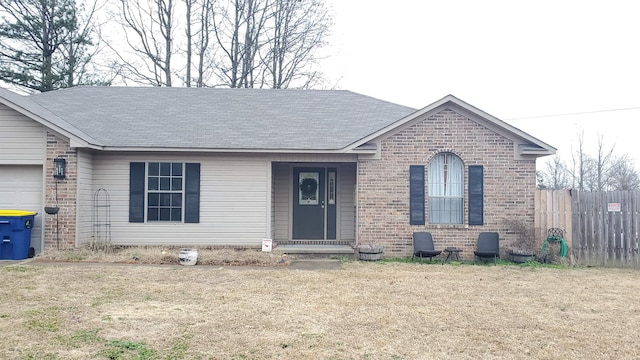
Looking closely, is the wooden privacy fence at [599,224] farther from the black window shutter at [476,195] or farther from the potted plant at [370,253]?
the potted plant at [370,253]

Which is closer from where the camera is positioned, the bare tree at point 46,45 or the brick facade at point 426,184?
the brick facade at point 426,184

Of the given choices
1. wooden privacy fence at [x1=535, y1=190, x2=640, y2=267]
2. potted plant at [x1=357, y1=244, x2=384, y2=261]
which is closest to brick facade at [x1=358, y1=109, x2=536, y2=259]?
potted plant at [x1=357, y1=244, x2=384, y2=261]

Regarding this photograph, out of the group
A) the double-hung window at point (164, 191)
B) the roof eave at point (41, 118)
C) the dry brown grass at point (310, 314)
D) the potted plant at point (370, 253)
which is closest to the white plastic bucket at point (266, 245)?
the dry brown grass at point (310, 314)

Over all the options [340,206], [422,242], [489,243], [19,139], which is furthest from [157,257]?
[489,243]

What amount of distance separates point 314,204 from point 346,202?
921mm

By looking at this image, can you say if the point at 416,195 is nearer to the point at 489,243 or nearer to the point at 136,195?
the point at 489,243

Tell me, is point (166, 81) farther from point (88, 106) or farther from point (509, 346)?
point (509, 346)

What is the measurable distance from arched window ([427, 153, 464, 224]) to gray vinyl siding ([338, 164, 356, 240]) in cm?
246

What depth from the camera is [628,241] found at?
11.0 m

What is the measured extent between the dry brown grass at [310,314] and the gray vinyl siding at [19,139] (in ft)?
9.39

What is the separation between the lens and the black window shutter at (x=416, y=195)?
11.7 meters

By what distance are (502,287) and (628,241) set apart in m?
4.73

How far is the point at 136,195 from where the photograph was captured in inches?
472

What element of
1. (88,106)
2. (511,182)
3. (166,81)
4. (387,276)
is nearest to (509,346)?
(387,276)
